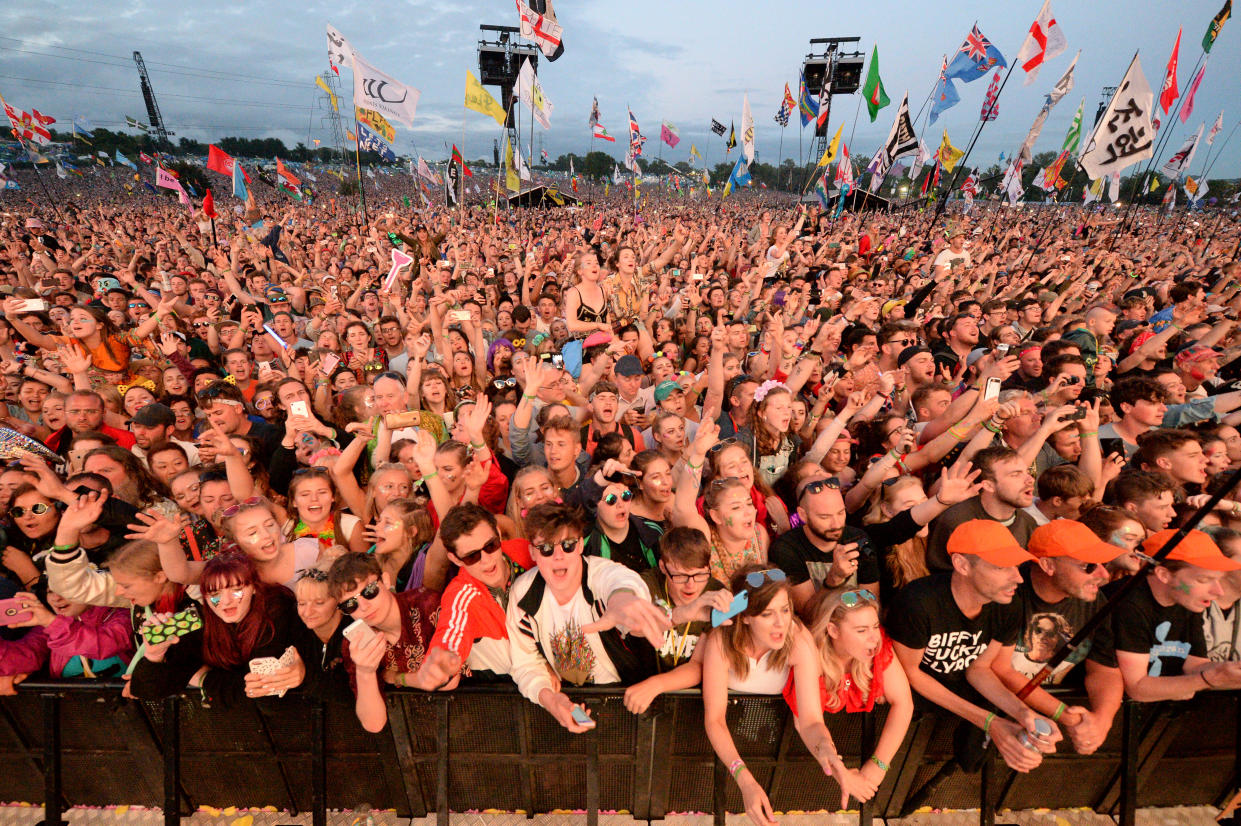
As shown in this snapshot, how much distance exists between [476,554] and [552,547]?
1.33 feet

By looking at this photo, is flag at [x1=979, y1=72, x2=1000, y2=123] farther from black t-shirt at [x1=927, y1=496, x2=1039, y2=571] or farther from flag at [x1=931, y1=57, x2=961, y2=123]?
black t-shirt at [x1=927, y1=496, x2=1039, y2=571]

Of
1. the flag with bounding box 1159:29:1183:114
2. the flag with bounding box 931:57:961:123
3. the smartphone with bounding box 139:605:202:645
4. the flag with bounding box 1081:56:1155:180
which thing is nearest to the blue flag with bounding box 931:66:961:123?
the flag with bounding box 931:57:961:123

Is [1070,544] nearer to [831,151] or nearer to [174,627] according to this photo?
[174,627]

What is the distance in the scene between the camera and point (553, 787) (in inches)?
118

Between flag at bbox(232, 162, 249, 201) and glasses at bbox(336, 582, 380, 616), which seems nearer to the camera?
glasses at bbox(336, 582, 380, 616)

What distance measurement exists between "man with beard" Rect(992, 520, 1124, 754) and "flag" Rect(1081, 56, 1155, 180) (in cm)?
942

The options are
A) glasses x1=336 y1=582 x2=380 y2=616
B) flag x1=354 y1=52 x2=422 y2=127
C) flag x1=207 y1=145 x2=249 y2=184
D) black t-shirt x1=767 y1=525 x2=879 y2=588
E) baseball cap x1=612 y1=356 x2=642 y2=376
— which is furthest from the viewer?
flag x1=207 y1=145 x2=249 y2=184

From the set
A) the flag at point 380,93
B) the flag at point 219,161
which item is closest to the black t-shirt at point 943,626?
the flag at point 380,93

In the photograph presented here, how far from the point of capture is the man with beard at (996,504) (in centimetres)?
288

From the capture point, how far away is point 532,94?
13.2 metres

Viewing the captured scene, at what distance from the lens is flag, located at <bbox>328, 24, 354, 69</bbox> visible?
11.0 m

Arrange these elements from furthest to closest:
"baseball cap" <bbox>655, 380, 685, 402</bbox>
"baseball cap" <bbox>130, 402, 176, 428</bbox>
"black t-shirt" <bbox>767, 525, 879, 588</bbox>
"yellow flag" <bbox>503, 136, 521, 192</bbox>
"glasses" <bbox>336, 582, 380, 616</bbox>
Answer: "yellow flag" <bbox>503, 136, 521, 192</bbox>, "baseball cap" <bbox>655, 380, 685, 402</bbox>, "baseball cap" <bbox>130, 402, 176, 428</bbox>, "black t-shirt" <bbox>767, 525, 879, 588</bbox>, "glasses" <bbox>336, 582, 380, 616</bbox>

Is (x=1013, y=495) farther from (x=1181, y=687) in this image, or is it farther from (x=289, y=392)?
(x=289, y=392)

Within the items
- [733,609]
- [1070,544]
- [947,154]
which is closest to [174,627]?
[733,609]
